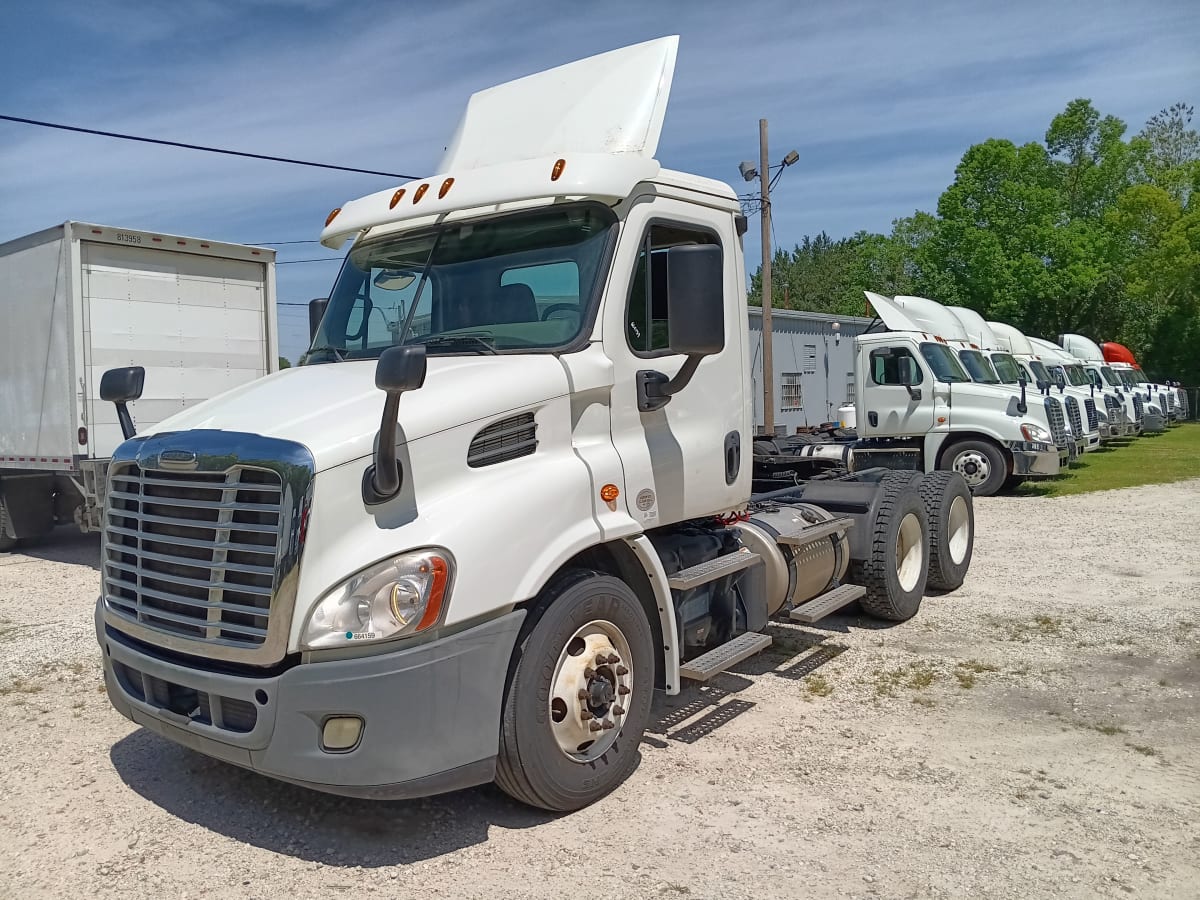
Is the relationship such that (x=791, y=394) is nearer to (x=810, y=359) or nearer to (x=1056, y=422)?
(x=810, y=359)

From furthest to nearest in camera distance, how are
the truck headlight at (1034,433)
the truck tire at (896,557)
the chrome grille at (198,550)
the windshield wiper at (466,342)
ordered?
the truck headlight at (1034,433) → the truck tire at (896,557) → the windshield wiper at (466,342) → the chrome grille at (198,550)

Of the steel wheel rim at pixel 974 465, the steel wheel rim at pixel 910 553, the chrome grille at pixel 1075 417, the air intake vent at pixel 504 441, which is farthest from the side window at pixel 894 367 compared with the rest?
the air intake vent at pixel 504 441

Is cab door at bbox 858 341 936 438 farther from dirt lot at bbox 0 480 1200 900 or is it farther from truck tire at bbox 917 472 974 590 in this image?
dirt lot at bbox 0 480 1200 900

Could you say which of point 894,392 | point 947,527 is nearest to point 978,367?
point 894,392

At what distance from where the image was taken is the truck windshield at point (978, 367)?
15.7m

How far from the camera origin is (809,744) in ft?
16.7

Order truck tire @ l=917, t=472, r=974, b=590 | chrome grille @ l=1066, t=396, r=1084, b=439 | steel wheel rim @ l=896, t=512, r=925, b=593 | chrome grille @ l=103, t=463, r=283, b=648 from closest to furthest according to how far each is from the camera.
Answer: chrome grille @ l=103, t=463, r=283, b=648 → steel wheel rim @ l=896, t=512, r=925, b=593 → truck tire @ l=917, t=472, r=974, b=590 → chrome grille @ l=1066, t=396, r=1084, b=439

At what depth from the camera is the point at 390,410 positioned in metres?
3.47

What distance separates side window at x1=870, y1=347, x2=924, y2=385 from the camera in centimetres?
1543

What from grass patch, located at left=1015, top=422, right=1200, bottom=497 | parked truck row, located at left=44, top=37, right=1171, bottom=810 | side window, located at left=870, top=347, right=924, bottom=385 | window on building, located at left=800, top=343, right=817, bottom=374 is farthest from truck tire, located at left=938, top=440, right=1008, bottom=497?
window on building, located at left=800, top=343, right=817, bottom=374

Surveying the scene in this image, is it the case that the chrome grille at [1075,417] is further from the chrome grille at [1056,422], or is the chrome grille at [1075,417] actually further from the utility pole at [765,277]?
the utility pole at [765,277]

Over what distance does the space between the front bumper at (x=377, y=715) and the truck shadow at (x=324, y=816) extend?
0.51 metres

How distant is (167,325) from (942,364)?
11.2 meters

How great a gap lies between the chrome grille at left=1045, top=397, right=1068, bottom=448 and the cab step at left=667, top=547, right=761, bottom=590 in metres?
11.7
